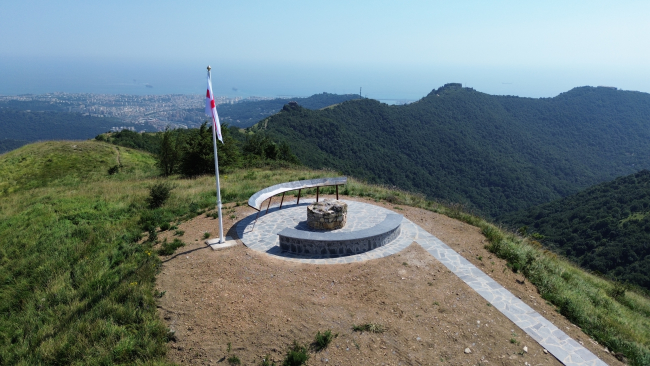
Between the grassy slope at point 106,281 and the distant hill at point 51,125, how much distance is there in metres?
71.3

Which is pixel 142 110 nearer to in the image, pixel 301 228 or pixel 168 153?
pixel 168 153

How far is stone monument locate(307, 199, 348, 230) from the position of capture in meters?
9.30

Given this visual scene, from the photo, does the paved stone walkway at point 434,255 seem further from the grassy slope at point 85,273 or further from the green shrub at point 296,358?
the green shrub at point 296,358

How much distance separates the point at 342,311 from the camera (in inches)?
237

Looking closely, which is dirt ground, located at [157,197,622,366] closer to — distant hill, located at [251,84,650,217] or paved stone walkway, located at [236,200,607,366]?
paved stone walkway, located at [236,200,607,366]

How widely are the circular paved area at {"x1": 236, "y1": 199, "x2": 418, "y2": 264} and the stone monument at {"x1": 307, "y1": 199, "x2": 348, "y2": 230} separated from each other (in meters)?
0.17

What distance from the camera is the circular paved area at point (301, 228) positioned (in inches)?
321

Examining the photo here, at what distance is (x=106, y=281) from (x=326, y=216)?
5.14 m

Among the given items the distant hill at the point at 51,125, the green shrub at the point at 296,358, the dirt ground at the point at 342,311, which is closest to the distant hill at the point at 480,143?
the dirt ground at the point at 342,311

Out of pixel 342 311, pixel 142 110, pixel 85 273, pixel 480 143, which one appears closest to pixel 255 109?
pixel 142 110


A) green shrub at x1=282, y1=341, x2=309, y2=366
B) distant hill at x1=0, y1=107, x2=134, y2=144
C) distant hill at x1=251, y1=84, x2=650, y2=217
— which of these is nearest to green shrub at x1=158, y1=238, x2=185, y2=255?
green shrub at x1=282, y1=341, x2=309, y2=366

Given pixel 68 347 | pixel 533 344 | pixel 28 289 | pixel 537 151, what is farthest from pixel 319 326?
pixel 537 151

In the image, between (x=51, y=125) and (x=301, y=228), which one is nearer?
(x=301, y=228)

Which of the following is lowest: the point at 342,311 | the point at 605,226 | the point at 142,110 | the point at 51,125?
the point at 605,226
